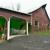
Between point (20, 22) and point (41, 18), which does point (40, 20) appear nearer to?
point (41, 18)

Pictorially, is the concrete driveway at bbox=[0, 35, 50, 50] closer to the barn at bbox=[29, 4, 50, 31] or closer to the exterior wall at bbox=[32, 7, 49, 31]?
the barn at bbox=[29, 4, 50, 31]

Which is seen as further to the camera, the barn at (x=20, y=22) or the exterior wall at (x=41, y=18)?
the exterior wall at (x=41, y=18)

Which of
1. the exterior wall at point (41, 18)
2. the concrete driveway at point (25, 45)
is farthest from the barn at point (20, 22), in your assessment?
the concrete driveway at point (25, 45)

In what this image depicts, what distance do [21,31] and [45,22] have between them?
439 inches

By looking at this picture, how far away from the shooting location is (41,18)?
3362 cm

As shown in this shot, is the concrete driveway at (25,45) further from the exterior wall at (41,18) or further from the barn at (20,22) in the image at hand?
the exterior wall at (41,18)

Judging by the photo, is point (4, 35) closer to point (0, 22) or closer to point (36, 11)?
point (0, 22)

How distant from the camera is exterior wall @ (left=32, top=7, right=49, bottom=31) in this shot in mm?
31372

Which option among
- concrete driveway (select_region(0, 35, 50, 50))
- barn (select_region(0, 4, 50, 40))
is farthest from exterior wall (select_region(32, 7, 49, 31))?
concrete driveway (select_region(0, 35, 50, 50))

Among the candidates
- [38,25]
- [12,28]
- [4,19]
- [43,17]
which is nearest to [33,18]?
[38,25]

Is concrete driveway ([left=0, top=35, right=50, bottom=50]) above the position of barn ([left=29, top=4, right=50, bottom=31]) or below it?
below

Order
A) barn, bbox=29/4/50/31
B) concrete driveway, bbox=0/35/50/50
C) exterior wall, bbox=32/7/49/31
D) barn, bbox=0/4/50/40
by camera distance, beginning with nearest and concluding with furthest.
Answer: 1. concrete driveway, bbox=0/35/50/50
2. barn, bbox=0/4/50/40
3. barn, bbox=29/4/50/31
4. exterior wall, bbox=32/7/49/31

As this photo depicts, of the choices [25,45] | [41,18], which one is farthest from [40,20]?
[25,45]

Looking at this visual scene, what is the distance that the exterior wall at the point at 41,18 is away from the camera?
31.4m
